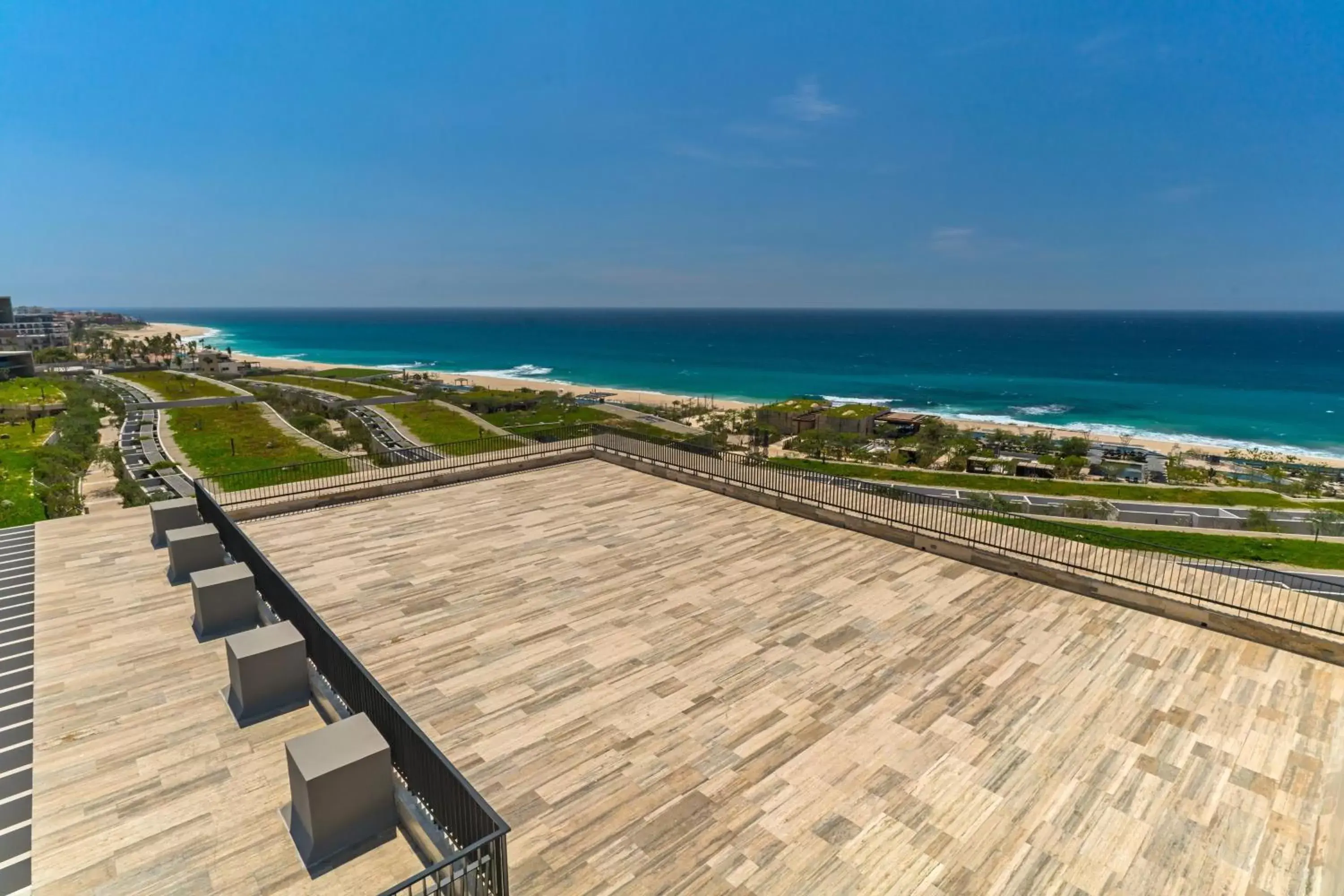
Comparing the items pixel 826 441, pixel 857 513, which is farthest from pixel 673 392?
pixel 857 513

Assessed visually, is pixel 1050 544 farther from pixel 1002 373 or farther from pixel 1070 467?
pixel 1002 373

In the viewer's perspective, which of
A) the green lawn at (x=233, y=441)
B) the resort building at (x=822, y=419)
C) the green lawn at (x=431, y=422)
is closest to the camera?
the green lawn at (x=233, y=441)

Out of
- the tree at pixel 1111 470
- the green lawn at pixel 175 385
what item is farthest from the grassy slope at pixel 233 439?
the tree at pixel 1111 470

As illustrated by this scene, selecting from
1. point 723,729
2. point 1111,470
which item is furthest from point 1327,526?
point 723,729

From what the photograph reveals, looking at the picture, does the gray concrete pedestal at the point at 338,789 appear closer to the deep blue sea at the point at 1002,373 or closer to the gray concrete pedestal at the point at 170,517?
the gray concrete pedestal at the point at 170,517

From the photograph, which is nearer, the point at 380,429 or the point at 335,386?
the point at 380,429
